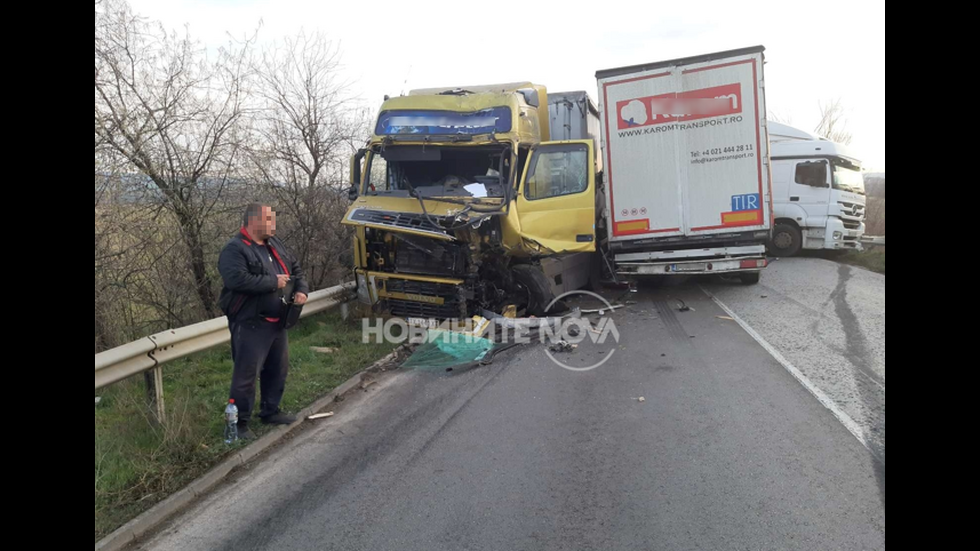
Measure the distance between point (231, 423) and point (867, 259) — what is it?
16289 mm

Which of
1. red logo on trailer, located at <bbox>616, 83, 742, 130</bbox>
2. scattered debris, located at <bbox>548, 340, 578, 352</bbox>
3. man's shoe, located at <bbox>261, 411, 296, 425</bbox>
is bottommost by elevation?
scattered debris, located at <bbox>548, 340, 578, 352</bbox>

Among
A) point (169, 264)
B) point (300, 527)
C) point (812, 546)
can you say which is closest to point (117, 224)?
point (169, 264)

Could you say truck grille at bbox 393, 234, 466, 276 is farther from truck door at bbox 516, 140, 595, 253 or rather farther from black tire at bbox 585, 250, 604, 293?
black tire at bbox 585, 250, 604, 293

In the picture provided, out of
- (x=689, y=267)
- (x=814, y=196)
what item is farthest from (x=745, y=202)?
(x=814, y=196)

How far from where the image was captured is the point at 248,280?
189 inches

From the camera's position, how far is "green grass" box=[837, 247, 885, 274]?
15.3 m

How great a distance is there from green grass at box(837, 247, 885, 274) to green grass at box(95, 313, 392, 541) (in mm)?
12784

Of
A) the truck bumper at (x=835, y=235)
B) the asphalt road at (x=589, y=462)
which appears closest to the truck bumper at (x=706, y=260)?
the asphalt road at (x=589, y=462)

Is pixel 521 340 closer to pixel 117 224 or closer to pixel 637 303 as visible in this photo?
pixel 637 303

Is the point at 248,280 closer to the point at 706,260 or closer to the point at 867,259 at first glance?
the point at 706,260

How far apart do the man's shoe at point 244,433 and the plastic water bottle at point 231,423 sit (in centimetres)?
7

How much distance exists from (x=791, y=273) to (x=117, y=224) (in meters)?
12.4

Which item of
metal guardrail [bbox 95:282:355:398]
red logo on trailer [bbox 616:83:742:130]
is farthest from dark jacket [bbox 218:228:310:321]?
red logo on trailer [bbox 616:83:742:130]

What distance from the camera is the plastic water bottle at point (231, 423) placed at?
490cm
